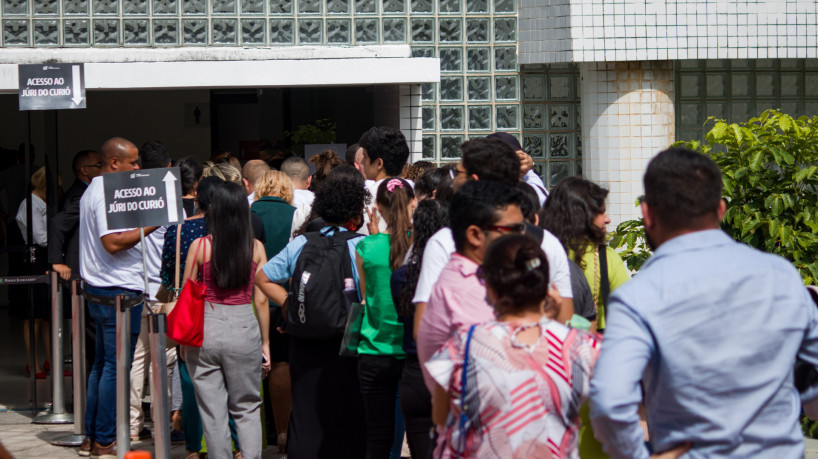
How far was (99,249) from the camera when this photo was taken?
23.6ft

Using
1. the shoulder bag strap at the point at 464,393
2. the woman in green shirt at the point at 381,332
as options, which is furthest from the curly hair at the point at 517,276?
the woman in green shirt at the point at 381,332

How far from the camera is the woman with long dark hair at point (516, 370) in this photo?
126 inches

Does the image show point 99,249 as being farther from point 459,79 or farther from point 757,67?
point 757,67

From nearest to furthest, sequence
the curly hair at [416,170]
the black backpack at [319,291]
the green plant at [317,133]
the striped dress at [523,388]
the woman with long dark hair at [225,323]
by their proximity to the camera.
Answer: the striped dress at [523,388]
the black backpack at [319,291]
the woman with long dark hair at [225,323]
the curly hair at [416,170]
the green plant at [317,133]

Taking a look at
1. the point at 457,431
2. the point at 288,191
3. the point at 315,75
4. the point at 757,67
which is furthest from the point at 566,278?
the point at 757,67

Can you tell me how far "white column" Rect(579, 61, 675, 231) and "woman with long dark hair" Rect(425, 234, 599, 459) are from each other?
6.87m

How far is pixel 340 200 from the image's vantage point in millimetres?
5938

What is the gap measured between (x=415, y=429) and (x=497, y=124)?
603cm

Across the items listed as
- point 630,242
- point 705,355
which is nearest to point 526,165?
point 630,242

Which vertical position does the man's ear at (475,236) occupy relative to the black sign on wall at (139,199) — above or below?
below

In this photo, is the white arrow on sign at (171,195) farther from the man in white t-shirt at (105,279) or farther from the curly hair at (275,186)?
the curly hair at (275,186)

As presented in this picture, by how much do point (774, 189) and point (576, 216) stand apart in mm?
3101

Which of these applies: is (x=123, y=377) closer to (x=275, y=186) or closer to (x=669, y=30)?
(x=275, y=186)

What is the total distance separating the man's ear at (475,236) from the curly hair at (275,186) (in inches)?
146
